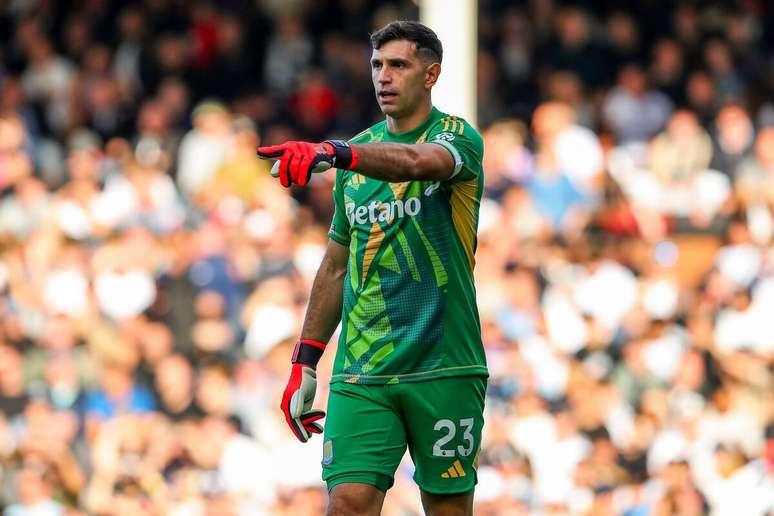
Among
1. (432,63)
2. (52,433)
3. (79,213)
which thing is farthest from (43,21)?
(432,63)

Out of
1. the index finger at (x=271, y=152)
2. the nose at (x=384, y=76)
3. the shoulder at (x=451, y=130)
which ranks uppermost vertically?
the nose at (x=384, y=76)

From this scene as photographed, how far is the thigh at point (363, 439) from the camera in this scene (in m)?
6.66

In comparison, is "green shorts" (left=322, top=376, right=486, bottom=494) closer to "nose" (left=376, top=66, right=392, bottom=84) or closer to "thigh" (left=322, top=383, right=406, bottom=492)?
"thigh" (left=322, top=383, right=406, bottom=492)

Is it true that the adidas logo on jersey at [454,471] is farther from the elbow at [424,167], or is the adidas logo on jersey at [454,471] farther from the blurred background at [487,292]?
the blurred background at [487,292]

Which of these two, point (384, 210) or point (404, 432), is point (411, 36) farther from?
point (404, 432)

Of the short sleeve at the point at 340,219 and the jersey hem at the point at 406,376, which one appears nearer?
the jersey hem at the point at 406,376

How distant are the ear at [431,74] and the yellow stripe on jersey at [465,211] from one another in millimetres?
428

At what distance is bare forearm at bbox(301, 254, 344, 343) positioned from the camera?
708cm

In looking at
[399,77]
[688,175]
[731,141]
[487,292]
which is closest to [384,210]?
[399,77]

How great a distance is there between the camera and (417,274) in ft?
22.0

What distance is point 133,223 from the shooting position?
14.6m

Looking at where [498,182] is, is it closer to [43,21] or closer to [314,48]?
[314,48]

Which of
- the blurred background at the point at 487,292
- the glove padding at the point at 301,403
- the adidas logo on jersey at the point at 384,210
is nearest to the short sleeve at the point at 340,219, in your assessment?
the adidas logo on jersey at the point at 384,210

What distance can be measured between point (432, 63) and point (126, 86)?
10657mm
